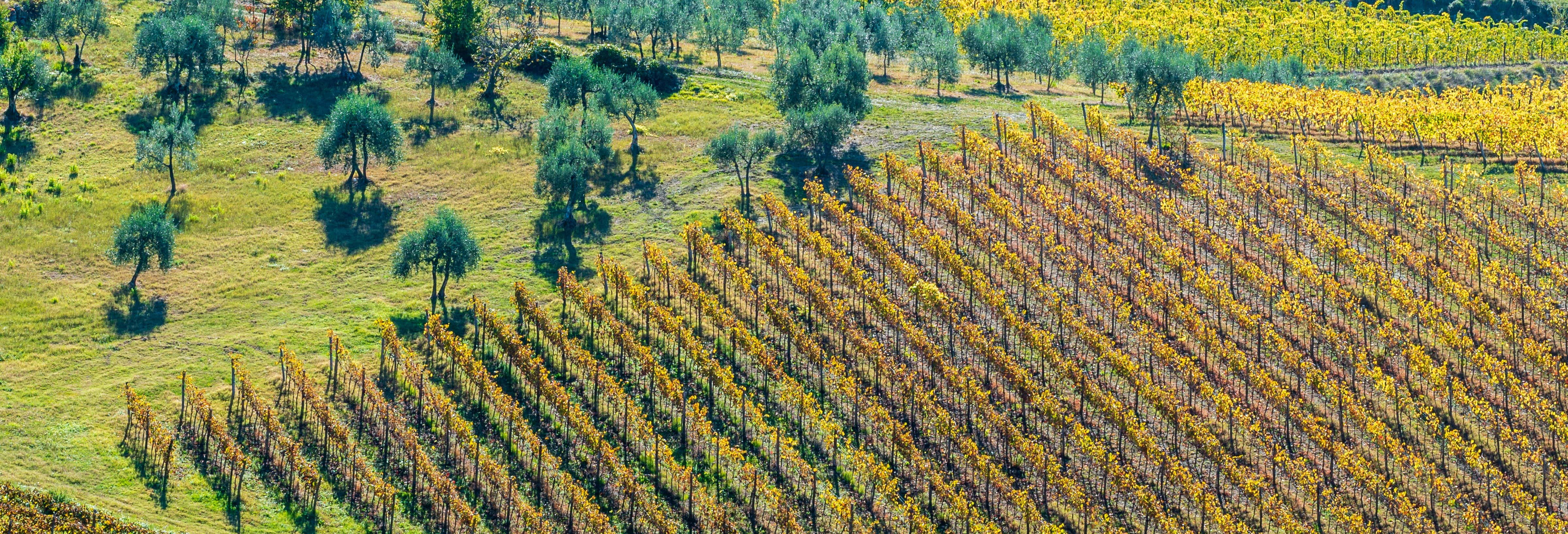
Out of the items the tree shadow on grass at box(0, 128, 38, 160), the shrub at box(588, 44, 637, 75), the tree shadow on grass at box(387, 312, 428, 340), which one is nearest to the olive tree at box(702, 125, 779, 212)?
the tree shadow on grass at box(387, 312, 428, 340)

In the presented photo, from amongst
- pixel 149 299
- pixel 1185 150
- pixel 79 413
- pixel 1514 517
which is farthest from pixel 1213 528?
pixel 149 299

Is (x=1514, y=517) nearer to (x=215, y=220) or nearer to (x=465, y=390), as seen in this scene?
(x=465, y=390)

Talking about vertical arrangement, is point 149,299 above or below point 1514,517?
above

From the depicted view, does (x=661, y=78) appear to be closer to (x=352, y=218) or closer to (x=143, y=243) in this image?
(x=352, y=218)

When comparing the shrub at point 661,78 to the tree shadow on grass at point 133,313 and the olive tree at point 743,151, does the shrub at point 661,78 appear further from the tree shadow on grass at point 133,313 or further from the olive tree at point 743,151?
the tree shadow on grass at point 133,313

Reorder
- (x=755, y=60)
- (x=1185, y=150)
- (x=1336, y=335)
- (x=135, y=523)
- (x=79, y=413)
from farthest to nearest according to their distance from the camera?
(x=755, y=60) < (x=1185, y=150) < (x=1336, y=335) < (x=79, y=413) < (x=135, y=523)

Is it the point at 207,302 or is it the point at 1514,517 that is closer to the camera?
the point at 1514,517

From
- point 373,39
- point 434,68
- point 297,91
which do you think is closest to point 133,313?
point 297,91

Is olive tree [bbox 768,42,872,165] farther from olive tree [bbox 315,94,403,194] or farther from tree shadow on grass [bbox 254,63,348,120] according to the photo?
tree shadow on grass [bbox 254,63,348,120]
